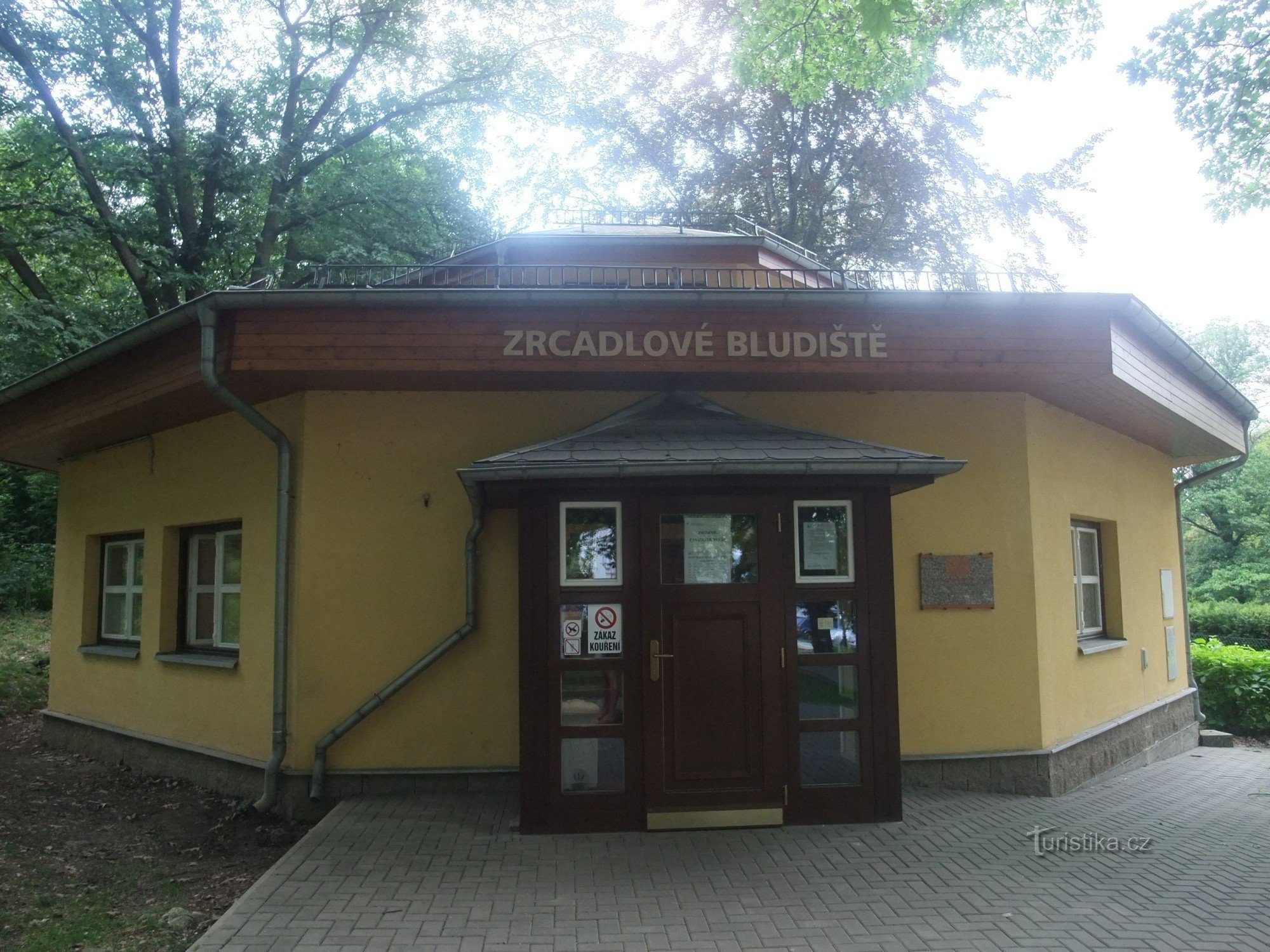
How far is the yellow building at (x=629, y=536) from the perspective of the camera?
574cm

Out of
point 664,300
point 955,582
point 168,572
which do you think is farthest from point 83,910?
point 955,582

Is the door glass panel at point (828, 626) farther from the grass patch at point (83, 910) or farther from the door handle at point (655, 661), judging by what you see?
the grass patch at point (83, 910)

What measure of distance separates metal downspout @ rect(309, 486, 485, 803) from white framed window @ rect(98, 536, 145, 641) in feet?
11.8

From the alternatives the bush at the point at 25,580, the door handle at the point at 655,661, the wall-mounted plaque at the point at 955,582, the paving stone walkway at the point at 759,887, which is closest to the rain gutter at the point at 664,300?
the wall-mounted plaque at the point at 955,582

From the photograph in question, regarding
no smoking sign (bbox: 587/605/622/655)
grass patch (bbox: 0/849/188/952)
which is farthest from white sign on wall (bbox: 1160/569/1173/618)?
grass patch (bbox: 0/849/188/952)

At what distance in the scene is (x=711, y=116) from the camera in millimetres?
18094

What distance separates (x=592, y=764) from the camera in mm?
5754

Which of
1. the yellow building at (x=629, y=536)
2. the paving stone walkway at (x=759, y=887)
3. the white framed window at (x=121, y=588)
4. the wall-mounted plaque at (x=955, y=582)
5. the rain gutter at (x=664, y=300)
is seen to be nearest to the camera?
the paving stone walkway at (x=759, y=887)

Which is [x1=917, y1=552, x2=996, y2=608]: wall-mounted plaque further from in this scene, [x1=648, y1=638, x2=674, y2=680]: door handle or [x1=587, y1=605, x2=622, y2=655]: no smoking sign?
[x1=587, y1=605, x2=622, y2=655]: no smoking sign

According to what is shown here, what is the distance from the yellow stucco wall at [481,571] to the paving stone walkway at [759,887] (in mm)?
615

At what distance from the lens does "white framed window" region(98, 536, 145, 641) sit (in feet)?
30.7

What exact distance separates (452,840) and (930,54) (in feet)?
26.3

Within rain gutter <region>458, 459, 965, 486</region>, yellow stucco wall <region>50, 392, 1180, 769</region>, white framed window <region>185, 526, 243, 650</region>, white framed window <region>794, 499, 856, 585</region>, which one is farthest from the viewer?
white framed window <region>185, 526, 243, 650</region>

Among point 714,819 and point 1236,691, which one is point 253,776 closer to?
point 714,819
